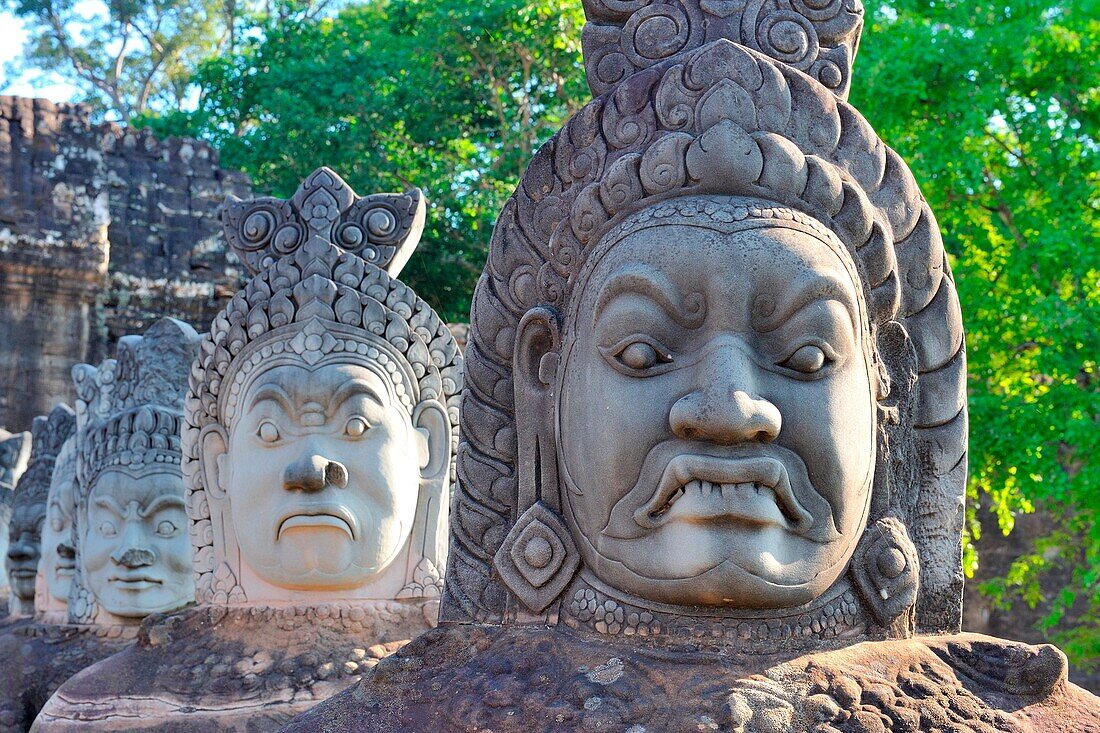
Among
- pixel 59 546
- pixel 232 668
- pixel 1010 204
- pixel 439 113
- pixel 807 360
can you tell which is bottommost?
pixel 232 668

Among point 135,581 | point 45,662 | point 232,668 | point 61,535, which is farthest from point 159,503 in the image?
point 232,668

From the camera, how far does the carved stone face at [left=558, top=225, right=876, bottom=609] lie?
2.62m

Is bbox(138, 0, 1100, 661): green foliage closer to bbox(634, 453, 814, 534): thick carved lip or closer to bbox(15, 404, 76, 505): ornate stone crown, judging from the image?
bbox(634, 453, 814, 534): thick carved lip

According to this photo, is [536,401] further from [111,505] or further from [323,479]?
[111,505]

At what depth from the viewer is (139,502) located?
18.2ft

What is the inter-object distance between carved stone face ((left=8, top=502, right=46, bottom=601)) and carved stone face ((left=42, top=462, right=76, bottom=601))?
3.21 feet

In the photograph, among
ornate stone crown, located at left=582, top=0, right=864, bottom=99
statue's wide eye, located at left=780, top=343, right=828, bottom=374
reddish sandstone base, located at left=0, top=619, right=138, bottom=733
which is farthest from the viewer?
reddish sandstone base, located at left=0, top=619, right=138, bottom=733

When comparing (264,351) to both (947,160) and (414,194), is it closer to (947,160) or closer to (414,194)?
(414,194)

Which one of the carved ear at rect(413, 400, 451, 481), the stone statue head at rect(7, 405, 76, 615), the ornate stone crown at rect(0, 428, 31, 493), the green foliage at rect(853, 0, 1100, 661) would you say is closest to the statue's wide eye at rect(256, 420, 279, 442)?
the carved ear at rect(413, 400, 451, 481)

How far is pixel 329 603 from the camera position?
4410 millimetres

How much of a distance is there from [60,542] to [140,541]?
1.19m

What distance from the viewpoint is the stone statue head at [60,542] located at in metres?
6.37

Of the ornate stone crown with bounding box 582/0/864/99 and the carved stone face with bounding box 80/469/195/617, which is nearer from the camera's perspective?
the ornate stone crown with bounding box 582/0/864/99

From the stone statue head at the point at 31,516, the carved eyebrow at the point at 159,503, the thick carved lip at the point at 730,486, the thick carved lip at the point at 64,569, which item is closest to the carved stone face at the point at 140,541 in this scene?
the carved eyebrow at the point at 159,503
